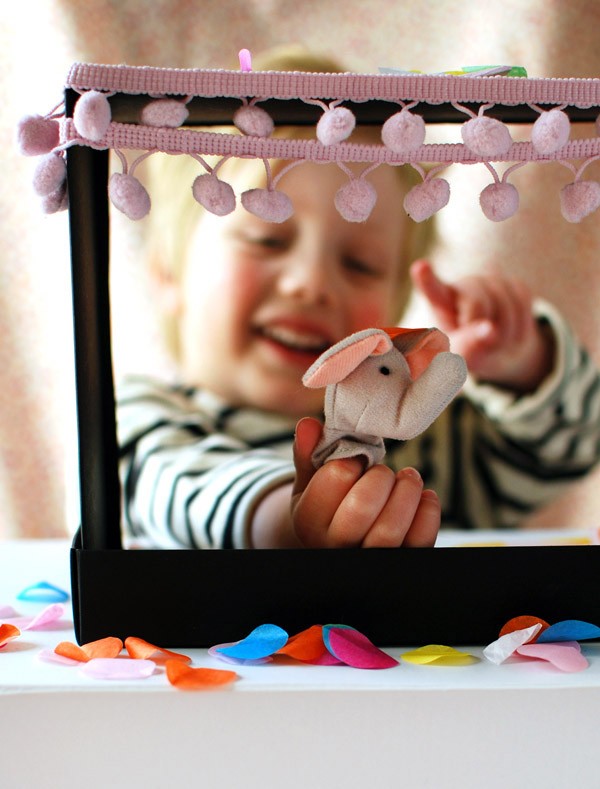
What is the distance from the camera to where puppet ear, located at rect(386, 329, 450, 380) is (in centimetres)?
40

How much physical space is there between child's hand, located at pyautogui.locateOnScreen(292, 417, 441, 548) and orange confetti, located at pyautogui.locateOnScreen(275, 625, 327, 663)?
5 cm

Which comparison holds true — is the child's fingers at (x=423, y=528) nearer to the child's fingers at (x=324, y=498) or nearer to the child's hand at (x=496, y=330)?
the child's fingers at (x=324, y=498)

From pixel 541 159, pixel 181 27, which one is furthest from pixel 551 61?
pixel 541 159

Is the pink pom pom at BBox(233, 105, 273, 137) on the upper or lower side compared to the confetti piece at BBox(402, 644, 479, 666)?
upper

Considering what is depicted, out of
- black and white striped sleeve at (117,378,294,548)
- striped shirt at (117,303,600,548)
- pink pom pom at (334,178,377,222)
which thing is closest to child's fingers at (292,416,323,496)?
pink pom pom at (334,178,377,222)

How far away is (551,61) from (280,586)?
3.56 feet

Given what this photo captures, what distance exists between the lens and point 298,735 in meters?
0.31

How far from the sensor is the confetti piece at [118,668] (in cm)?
33

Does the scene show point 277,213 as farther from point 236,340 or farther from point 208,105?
point 236,340

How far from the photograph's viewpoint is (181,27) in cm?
116

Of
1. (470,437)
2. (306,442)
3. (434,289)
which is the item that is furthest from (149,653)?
(470,437)

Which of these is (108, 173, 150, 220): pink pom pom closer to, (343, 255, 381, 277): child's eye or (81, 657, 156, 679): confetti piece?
(81, 657, 156, 679): confetti piece

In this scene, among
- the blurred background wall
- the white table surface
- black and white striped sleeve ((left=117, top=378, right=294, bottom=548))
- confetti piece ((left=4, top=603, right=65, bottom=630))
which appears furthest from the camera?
the blurred background wall

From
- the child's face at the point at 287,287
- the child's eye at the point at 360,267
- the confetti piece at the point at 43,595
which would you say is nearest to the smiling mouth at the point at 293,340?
the child's face at the point at 287,287
